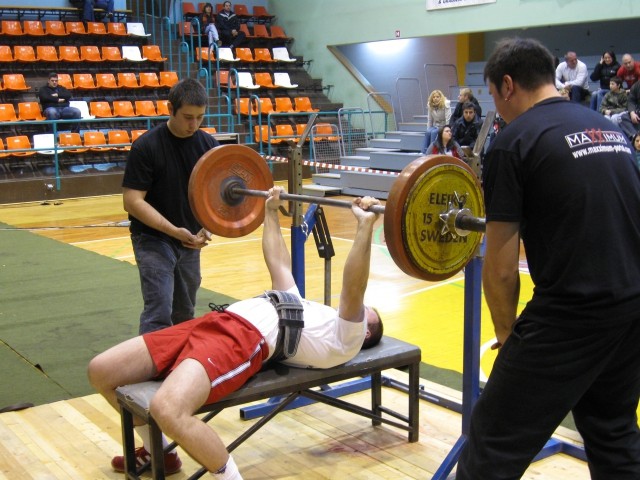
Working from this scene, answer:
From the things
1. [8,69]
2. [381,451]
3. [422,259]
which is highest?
[8,69]

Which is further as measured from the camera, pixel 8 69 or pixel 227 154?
pixel 8 69

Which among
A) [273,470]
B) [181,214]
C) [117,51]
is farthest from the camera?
[117,51]

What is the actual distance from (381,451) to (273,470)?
45 cm

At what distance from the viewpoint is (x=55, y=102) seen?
1135cm

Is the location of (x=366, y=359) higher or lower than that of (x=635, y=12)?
lower

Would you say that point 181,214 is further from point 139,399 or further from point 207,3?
point 207,3

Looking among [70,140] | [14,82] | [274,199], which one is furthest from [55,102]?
[274,199]

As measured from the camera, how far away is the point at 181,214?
3.55 meters

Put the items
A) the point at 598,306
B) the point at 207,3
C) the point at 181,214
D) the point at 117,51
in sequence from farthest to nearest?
the point at 207,3
the point at 117,51
the point at 181,214
the point at 598,306

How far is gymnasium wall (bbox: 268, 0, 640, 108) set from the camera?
11867 millimetres

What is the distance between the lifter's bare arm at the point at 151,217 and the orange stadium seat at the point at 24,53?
387 inches

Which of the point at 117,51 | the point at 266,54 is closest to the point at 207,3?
the point at 266,54

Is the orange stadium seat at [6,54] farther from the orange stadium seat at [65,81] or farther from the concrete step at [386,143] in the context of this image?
the concrete step at [386,143]

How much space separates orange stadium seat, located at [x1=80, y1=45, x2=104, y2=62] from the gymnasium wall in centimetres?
431
